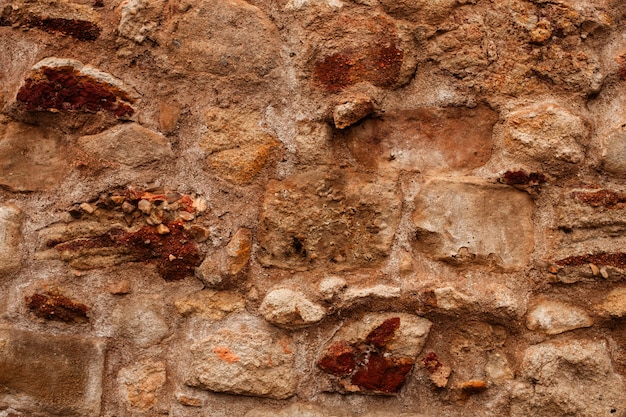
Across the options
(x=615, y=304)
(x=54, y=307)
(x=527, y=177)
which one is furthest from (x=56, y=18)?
(x=615, y=304)

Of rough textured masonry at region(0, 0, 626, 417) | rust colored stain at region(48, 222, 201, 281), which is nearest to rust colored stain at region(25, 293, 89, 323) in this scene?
rough textured masonry at region(0, 0, 626, 417)

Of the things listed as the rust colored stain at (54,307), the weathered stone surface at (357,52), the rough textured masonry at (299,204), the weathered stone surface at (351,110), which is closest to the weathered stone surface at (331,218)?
the rough textured masonry at (299,204)

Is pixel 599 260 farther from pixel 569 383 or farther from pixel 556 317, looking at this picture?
pixel 569 383

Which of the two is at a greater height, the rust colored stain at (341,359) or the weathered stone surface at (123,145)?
the weathered stone surface at (123,145)

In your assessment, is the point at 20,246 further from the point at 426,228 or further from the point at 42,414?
the point at 426,228

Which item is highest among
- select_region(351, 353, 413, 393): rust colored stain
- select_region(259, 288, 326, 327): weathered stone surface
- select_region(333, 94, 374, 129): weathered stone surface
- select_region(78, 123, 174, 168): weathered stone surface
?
select_region(333, 94, 374, 129): weathered stone surface

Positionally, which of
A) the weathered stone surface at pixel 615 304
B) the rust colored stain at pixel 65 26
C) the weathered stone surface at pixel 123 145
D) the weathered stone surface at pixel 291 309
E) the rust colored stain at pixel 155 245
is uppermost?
the rust colored stain at pixel 65 26

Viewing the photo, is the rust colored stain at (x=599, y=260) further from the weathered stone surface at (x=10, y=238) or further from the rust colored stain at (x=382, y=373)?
the weathered stone surface at (x=10, y=238)

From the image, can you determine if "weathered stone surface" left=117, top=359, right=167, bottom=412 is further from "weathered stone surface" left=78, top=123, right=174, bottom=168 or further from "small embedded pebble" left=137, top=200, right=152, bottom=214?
"weathered stone surface" left=78, top=123, right=174, bottom=168
